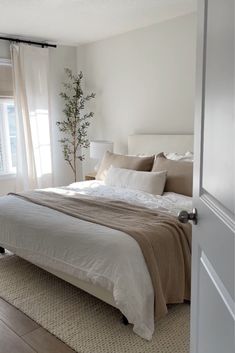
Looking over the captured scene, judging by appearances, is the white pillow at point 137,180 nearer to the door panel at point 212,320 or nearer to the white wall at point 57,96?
the white wall at point 57,96

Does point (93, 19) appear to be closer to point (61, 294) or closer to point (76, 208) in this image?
point (76, 208)

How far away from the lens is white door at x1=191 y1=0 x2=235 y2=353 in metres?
0.90

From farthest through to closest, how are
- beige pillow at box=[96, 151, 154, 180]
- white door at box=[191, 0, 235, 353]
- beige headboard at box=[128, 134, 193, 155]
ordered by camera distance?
beige headboard at box=[128, 134, 193, 155] → beige pillow at box=[96, 151, 154, 180] → white door at box=[191, 0, 235, 353]

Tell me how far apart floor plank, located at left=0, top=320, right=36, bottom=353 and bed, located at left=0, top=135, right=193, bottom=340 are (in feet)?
1.71

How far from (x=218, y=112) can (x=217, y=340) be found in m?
0.71

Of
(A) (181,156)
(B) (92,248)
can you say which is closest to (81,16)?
(A) (181,156)

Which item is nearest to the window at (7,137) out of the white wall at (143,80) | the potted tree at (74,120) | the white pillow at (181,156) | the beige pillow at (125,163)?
the potted tree at (74,120)

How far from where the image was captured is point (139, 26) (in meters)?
4.33

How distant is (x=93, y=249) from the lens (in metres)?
2.22

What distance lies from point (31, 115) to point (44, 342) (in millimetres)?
3461

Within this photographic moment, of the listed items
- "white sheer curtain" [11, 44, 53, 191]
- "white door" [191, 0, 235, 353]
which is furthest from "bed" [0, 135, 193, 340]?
"white sheer curtain" [11, 44, 53, 191]

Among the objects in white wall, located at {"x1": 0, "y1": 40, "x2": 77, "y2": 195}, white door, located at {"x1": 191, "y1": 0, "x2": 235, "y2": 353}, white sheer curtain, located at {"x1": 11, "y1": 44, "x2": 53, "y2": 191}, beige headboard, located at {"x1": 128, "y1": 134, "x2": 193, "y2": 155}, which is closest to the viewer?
white door, located at {"x1": 191, "y1": 0, "x2": 235, "y2": 353}

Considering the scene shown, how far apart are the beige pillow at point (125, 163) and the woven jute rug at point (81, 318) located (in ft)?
5.00

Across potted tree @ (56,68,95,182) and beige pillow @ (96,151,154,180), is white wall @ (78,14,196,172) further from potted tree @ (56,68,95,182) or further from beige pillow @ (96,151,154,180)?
beige pillow @ (96,151,154,180)
